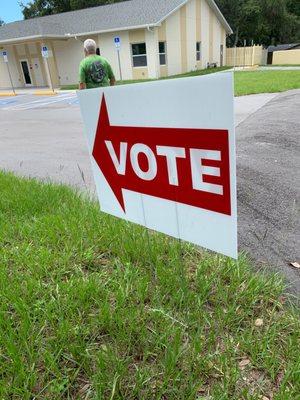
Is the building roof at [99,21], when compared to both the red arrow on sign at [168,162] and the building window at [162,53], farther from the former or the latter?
the red arrow on sign at [168,162]

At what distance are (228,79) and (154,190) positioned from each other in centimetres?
72

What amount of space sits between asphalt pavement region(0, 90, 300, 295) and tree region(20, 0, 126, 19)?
3363cm

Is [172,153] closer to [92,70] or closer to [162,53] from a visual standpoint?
[92,70]

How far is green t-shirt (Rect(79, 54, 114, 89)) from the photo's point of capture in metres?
6.88

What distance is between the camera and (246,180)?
4.97 meters

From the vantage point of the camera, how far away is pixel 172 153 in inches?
65.4

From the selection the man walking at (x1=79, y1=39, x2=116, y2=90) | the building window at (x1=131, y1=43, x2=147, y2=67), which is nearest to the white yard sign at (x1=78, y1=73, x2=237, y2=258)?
the man walking at (x1=79, y1=39, x2=116, y2=90)

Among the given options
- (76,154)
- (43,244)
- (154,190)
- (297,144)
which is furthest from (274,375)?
(76,154)

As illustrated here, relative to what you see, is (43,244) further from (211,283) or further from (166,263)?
(211,283)

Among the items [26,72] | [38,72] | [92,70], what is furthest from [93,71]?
[26,72]

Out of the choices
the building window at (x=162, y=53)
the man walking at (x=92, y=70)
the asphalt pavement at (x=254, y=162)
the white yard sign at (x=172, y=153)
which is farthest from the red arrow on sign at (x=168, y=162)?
the building window at (x=162, y=53)

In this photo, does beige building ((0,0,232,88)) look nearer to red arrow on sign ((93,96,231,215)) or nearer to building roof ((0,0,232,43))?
building roof ((0,0,232,43))

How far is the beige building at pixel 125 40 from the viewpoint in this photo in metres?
24.2

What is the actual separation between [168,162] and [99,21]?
28445 mm
